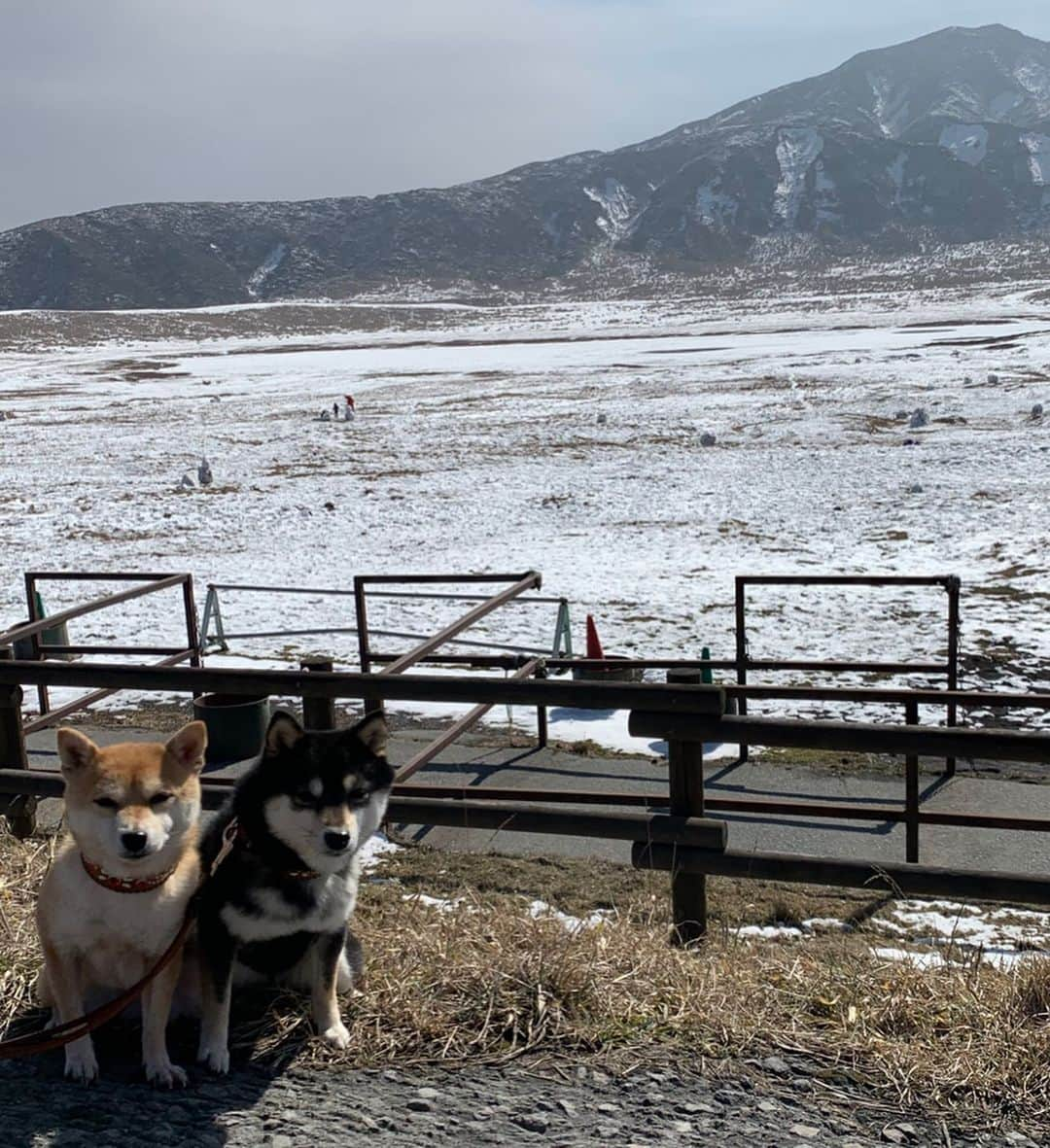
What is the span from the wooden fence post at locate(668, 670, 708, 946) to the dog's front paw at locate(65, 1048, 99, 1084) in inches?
94.7

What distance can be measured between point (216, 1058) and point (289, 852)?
2.26ft

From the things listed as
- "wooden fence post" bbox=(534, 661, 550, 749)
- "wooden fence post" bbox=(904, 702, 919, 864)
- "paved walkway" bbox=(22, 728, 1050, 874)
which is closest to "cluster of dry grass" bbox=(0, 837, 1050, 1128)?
"wooden fence post" bbox=(904, 702, 919, 864)

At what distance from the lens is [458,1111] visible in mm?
3387

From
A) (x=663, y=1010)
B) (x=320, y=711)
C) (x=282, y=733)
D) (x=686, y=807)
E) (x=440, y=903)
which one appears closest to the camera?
(x=282, y=733)

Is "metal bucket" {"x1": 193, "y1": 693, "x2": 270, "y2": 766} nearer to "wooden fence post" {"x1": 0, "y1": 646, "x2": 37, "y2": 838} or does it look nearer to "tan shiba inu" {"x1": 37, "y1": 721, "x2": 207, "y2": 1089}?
"wooden fence post" {"x1": 0, "y1": 646, "x2": 37, "y2": 838}

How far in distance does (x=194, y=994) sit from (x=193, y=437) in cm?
3241

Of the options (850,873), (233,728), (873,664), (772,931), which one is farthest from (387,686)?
(873,664)

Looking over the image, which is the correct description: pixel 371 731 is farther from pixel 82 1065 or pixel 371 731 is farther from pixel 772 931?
pixel 772 931

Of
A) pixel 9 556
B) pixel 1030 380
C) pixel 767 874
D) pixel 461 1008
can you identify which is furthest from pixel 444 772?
pixel 1030 380

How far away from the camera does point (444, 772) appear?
948 cm

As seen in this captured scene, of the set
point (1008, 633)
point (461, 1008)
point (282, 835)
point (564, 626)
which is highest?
point (282, 835)

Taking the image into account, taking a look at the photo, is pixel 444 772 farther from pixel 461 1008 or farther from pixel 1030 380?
pixel 1030 380

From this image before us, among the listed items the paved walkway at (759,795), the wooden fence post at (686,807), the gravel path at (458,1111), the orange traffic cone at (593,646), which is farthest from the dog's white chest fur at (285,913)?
the orange traffic cone at (593,646)

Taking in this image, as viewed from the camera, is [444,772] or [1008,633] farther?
[1008,633]
